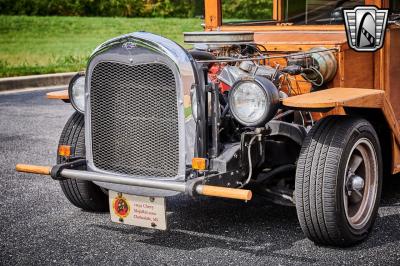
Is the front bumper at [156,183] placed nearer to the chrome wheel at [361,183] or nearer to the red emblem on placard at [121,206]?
the red emblem on placard at [121,206]

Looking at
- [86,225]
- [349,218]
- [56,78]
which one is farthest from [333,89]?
[56,78]

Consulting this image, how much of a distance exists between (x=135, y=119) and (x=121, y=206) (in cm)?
54

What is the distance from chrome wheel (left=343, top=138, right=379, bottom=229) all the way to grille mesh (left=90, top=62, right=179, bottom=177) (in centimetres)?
106

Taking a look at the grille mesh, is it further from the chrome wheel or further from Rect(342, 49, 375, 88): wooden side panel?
Rect(342, 49, 375, 88): wooden side panel

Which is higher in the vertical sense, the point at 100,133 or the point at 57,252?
the point at 100,133

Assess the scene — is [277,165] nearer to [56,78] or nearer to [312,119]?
[312,119]

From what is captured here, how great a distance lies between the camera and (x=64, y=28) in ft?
89.2

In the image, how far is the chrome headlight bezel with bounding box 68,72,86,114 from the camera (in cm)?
487

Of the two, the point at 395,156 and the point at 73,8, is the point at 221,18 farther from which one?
the point at 73,8

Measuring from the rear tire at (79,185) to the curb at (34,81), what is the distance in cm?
756

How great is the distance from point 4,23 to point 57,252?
24.3m

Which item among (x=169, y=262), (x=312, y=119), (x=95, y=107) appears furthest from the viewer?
(x=312, y=119)

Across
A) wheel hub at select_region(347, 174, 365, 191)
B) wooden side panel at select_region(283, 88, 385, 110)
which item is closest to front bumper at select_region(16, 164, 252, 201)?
wooden side panel at select_region(283, 88, 385, 110)

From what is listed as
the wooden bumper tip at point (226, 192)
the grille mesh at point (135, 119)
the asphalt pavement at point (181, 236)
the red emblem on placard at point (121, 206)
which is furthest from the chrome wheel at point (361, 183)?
the red emblem on placard at point (121, 206)
